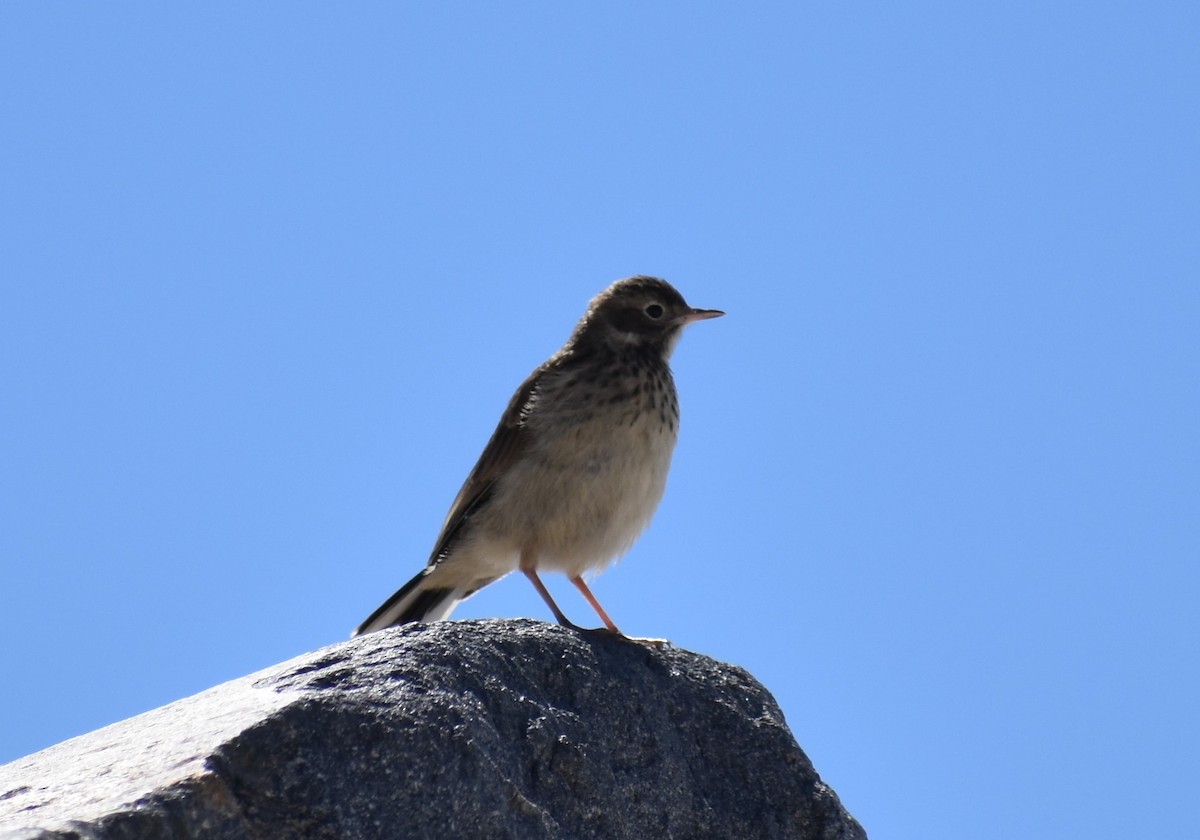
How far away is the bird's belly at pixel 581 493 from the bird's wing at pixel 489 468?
6.8 inches

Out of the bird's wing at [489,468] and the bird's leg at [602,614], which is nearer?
the bird's leg at [602,614]

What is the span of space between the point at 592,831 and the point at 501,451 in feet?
10.4

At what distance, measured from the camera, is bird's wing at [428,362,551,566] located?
7.93 metres

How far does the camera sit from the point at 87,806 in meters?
4.15

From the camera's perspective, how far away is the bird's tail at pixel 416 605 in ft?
25.4

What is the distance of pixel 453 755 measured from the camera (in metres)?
4.73

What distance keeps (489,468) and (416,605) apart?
0.83 meters

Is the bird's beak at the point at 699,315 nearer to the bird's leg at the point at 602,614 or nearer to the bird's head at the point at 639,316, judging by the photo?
the bird's head at the point at 639,316

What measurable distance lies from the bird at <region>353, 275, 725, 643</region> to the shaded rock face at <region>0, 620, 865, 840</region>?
1.41 m

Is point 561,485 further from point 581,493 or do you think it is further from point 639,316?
point 639,316

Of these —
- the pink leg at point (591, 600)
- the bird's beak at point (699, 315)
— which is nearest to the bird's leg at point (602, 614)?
the pink leg at point (591, 600)

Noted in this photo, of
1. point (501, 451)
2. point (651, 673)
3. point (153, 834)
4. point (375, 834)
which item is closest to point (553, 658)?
point (651, 673)

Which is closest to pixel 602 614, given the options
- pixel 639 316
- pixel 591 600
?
pixel 591 600

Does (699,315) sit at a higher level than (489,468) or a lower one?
higher
